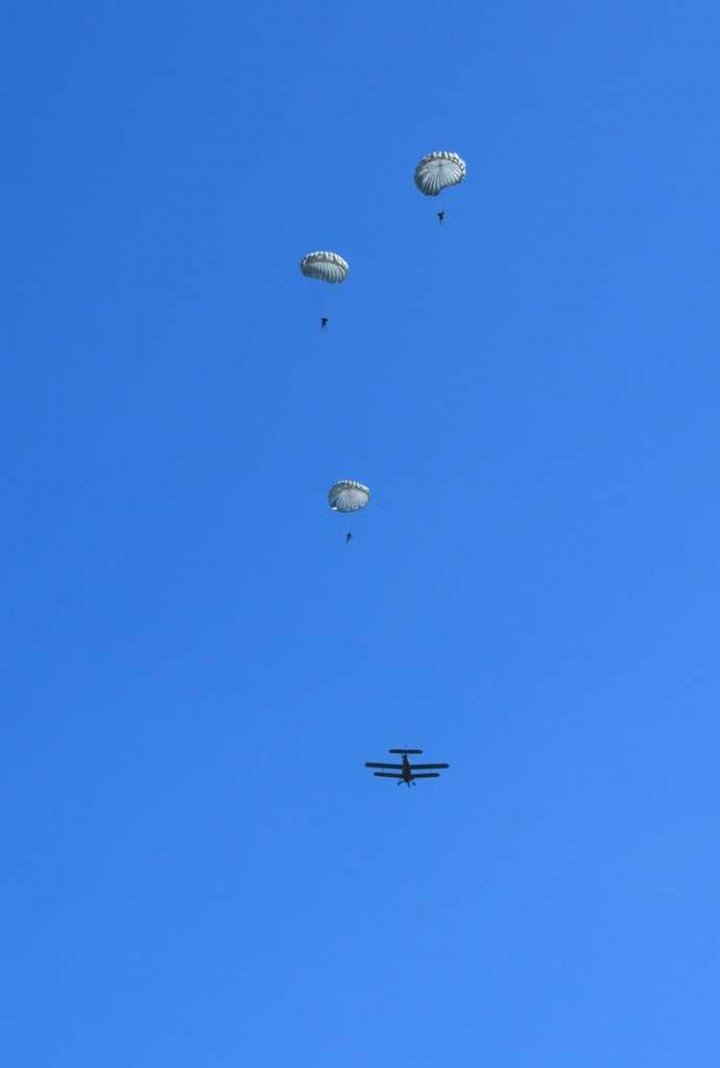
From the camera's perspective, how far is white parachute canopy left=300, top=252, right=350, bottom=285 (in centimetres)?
9800

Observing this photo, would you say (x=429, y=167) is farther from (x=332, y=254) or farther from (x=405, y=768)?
(x=405, y=768)

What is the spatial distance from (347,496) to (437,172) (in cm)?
2593

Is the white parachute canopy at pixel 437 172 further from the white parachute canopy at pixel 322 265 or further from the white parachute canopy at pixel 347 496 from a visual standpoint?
the white parachute canopy at pixel 347 496

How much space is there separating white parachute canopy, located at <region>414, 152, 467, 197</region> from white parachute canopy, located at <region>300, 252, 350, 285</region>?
343 inches

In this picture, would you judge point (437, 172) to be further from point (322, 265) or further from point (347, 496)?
point (347, 496)

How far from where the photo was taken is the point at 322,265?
322 feet

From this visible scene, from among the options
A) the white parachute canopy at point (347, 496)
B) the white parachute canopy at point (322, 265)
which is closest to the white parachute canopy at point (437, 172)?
the white parachute canopy at point (322, 265)

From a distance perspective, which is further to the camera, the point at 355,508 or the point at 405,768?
the point at 355,508

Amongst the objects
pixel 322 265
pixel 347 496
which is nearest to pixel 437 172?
pixel 322 265

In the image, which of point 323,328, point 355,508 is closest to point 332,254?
point 323,328

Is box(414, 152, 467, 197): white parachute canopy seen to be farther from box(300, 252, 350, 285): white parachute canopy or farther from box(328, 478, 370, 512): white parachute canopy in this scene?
box(328, 478, 370, 512): white parachute canopy

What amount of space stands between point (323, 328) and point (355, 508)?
14478 millimetres

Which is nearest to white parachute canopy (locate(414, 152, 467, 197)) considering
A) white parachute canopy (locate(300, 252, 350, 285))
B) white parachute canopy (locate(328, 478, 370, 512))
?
white parachute canopy (locate(300, 252, 350, 285))

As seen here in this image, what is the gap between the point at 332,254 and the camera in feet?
323
